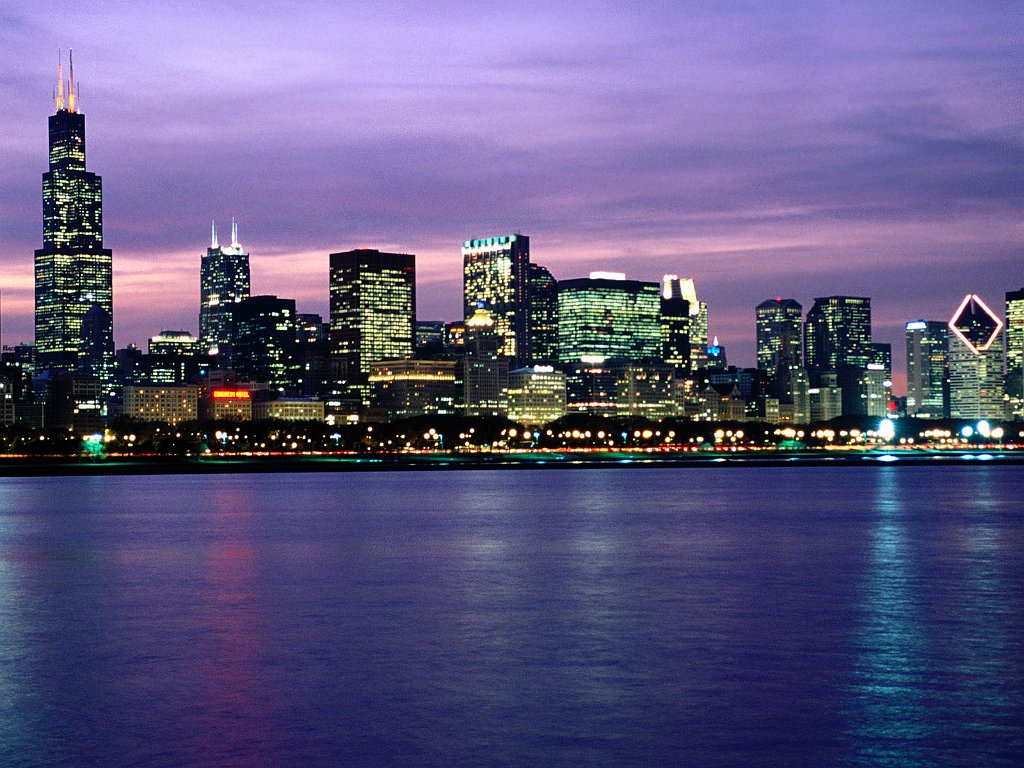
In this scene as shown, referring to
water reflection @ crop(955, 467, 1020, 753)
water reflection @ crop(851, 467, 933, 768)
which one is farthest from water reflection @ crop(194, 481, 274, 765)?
water reflection @ crop(955, 467, 1020, 753)

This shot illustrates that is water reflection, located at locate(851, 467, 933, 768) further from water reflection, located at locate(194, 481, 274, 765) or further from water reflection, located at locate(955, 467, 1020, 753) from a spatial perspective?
water reflection, located at locate(194, 481, 274, 765)

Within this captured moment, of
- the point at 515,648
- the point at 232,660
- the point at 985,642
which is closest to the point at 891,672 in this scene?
the point at 985,642

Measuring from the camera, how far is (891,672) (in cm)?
2584

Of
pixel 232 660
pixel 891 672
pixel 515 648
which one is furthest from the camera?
pixel 515 648

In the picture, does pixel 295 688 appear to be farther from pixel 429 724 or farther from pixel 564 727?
pixel 564 727

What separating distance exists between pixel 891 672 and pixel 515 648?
7532 millimetres

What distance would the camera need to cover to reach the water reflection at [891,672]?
65.1 ft

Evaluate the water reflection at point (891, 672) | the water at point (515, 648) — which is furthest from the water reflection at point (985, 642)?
the water reflection at point (891, 672)

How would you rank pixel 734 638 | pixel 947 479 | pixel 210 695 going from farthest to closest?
pixel 947 479 → pixel 734 638 → pixel 210 695

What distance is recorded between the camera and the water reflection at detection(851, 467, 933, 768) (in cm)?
1984

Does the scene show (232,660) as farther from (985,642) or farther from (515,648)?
(985,642)

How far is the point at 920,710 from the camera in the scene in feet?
72.6

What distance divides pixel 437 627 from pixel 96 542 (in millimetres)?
33595

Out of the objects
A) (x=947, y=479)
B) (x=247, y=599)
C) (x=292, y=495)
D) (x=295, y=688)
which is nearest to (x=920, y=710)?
(x=295, y=688)
